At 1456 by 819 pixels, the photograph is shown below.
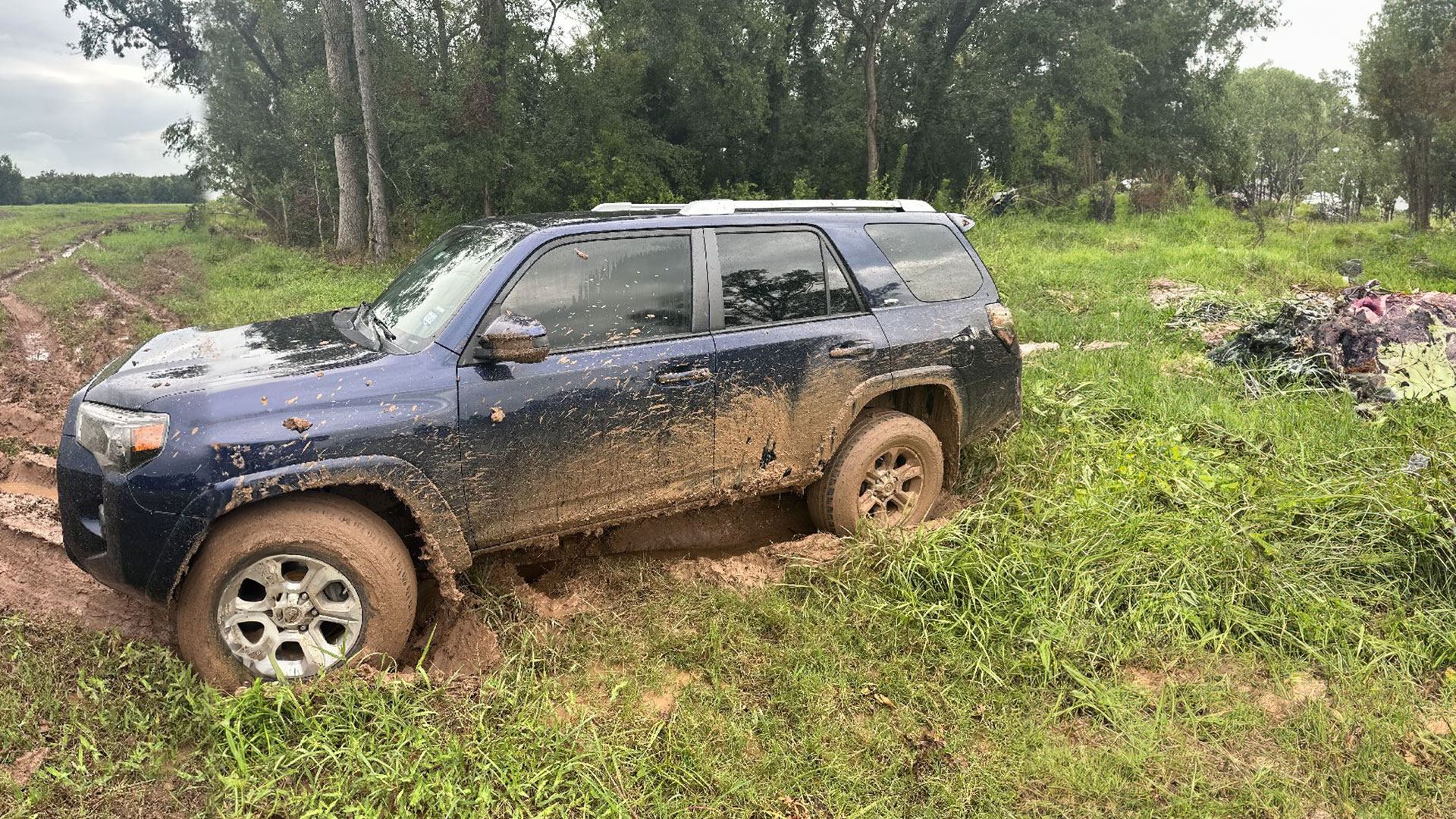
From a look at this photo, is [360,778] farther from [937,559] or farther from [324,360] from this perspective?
[937,559]

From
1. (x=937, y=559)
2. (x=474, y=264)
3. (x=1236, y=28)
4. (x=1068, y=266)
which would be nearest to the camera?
(x=474, y=264)

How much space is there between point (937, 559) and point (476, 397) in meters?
2.27

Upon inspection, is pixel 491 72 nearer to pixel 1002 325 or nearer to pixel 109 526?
pixel 1002 325

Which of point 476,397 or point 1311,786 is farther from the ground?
point 476,397

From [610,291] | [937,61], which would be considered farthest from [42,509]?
[937,61]

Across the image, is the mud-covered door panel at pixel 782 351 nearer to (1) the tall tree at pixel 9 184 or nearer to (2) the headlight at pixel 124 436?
(2) the headlight at pixel 124 436

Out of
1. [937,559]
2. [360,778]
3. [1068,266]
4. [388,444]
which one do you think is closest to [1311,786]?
[937,559]

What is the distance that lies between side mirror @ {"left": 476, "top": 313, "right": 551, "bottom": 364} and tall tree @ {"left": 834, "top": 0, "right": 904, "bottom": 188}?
2071 centimetres

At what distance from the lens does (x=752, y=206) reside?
4.36 metres

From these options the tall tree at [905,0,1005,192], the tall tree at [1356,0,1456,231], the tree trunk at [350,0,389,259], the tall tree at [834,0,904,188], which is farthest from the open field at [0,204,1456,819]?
the tall tree at [1356,0,1456,231]

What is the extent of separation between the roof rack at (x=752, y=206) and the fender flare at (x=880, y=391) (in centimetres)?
92

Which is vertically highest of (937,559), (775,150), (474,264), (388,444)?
(775,150)

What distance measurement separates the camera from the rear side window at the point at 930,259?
4609mm

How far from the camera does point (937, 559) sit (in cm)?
413
